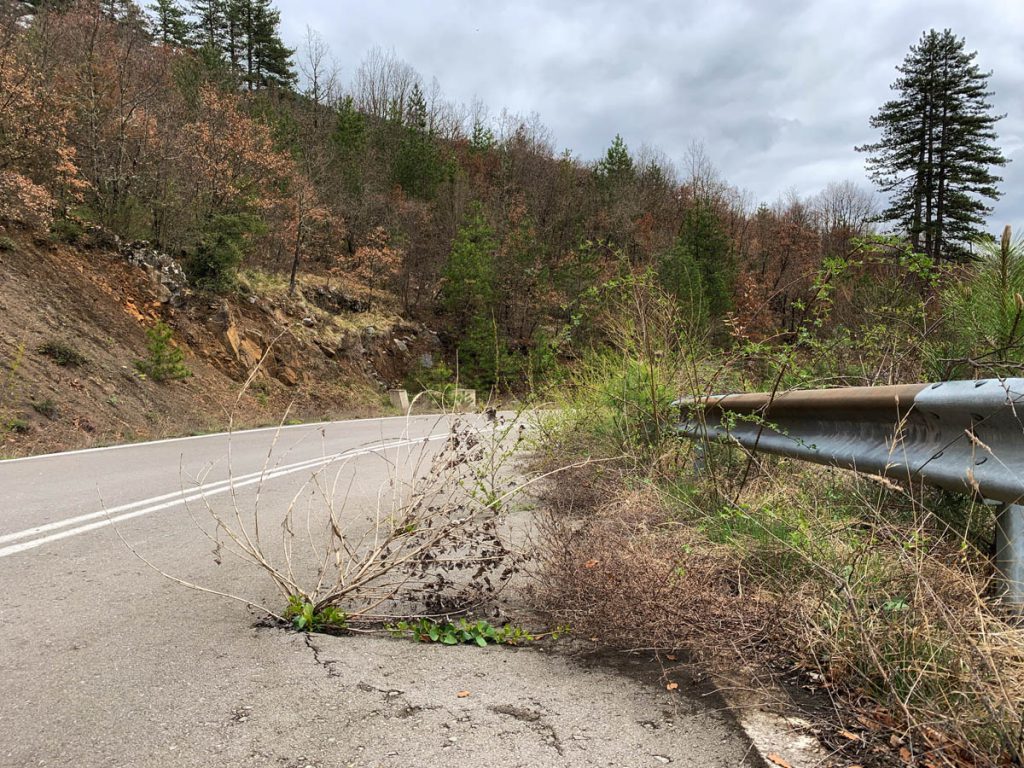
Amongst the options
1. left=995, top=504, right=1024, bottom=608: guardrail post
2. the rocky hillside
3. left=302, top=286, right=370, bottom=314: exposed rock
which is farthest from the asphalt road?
left=302, top=286, right=370, bottom=314: exposed rock

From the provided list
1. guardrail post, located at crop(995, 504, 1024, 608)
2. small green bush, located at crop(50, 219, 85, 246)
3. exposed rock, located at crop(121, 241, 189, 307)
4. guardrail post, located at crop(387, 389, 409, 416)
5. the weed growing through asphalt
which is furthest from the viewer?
guardrail post, located at crop(387, 389, 409, 416)

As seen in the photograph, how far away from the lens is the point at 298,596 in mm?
3506

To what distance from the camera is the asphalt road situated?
230 centimetres

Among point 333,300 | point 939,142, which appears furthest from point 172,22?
point 939,142

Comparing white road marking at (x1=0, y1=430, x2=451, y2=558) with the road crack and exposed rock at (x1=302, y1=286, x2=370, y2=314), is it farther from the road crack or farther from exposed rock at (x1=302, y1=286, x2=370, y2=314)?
exposed rock at (x1=302, y1=286, x2=370, y2=314)

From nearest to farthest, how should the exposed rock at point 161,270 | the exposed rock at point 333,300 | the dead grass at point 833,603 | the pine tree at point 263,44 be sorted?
the dead grass at point 833,603 → the exposed rock at point 161,270 → the exposed rock at point 333,300 → the pine tree at point 263,44

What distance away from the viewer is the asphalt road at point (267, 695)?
2.30 meters

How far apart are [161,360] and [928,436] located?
1699 cm

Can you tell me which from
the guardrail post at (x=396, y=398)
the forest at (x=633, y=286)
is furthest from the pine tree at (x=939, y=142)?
the guardrail post at (x=396, y=398)

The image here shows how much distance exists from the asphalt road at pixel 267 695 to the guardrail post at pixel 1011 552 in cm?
120

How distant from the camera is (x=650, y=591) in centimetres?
320

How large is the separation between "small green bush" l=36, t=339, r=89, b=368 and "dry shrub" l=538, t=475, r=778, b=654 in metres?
13.8

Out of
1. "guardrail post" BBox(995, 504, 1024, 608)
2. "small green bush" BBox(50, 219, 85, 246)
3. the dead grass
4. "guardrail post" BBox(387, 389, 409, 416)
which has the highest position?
"small green bush" BBox(50, 219, 85, 246)

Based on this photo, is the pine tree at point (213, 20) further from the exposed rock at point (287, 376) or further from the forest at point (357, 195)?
the exposed rock at point (287, 376)
